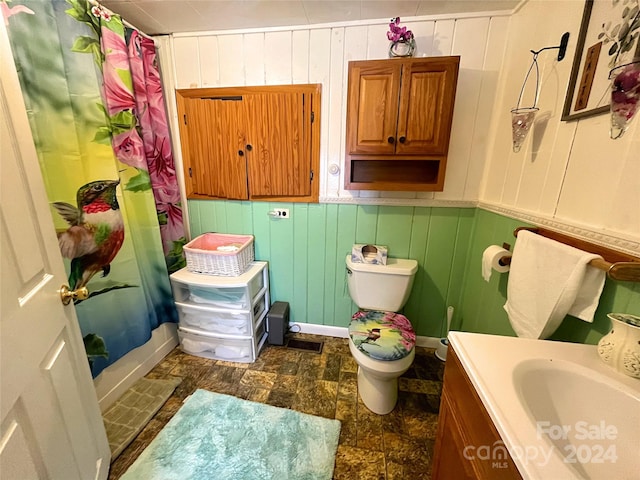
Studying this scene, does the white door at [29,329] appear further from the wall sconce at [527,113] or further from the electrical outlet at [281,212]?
the wall sconce at [527,113]

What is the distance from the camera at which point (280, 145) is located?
1792 mm

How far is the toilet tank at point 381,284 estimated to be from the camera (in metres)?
1.67

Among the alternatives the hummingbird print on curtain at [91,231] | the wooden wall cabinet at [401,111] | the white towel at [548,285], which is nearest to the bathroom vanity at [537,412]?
the white towel at [548,285]

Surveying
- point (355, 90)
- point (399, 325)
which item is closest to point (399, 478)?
point (399, 325)

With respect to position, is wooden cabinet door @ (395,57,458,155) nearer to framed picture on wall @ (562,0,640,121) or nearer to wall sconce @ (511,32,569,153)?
wall sconce @ (511,32,569,153)

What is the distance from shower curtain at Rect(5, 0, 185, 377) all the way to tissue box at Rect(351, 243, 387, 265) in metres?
1.32

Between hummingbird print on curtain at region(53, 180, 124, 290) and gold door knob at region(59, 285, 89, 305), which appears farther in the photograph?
hummingbird print on curtain at region(53, 180, 124, 290)

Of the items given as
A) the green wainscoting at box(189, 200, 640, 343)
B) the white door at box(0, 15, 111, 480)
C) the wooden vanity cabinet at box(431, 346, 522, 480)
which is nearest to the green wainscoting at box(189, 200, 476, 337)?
the green wainscoting at box(189, 200, 640, 343)

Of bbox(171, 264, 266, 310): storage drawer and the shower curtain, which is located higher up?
the shower curtain

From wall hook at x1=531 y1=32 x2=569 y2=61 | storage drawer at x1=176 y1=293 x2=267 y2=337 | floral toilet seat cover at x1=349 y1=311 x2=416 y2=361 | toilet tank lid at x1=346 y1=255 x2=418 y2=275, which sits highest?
wall hook at x1=531 y1=32 x2=569 y2=61

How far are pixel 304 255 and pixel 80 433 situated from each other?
1437mm

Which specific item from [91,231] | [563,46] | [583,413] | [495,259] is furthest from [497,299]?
[91,231]

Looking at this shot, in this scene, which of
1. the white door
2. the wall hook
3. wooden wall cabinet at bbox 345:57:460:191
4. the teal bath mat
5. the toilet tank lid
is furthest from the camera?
the toilet tank lid

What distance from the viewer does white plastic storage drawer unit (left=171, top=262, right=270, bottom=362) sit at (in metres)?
1.75
